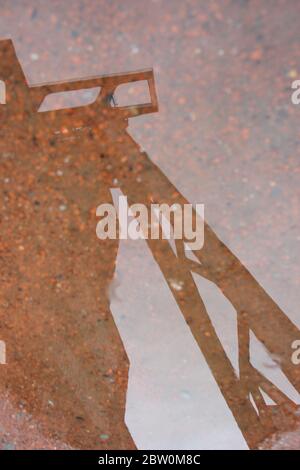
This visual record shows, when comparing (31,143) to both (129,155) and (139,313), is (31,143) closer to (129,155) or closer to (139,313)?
(129,155)

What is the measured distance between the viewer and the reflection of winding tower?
1111 millimetres

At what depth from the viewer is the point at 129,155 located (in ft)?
3.69

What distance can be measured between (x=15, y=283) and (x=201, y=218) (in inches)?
21.5

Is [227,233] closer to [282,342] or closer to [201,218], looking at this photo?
[201,218]

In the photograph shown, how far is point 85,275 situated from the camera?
1215mm

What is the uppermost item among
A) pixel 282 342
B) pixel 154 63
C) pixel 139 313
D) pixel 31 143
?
pixel 154 63

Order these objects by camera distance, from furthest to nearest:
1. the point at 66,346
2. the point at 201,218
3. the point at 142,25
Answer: the point at 66,346 → the point at 201,218 → the point at 142,25

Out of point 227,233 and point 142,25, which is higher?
point 142,25

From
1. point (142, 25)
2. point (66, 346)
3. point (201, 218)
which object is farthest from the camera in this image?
point (66, 346)

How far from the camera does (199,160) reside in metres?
1.12

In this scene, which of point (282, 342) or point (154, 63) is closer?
point (154, 63)

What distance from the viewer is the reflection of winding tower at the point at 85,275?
1.11m
